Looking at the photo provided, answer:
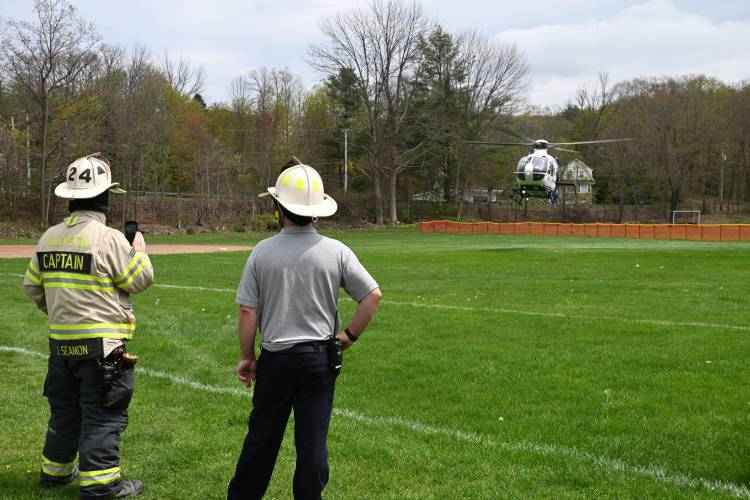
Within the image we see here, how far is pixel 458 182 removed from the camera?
75438 mm

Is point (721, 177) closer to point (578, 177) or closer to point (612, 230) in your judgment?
point (578, 177)

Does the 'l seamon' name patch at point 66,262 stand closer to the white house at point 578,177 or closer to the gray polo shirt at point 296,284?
the gray polo shirt at point 296,284

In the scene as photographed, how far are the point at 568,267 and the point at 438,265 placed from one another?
4232mm

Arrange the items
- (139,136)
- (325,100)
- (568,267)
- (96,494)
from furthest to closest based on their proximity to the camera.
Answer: (325,100) < (139,136) < (568,267) < (96,494)

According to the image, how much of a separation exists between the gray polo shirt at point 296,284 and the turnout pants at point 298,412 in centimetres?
12

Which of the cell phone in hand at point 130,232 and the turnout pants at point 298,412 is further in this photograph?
the cell phone in hand at point 130,232

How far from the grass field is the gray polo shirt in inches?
60.2

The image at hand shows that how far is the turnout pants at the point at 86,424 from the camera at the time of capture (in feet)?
15.8

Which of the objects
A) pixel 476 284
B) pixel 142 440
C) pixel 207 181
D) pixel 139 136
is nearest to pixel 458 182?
pixel 207 181

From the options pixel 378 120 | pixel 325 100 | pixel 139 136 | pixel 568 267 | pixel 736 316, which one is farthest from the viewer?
pixel 325 100

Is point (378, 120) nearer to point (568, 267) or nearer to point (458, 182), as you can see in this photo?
point (458, 182)

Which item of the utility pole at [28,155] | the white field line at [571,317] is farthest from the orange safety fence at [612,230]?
the white field line at [571,317]

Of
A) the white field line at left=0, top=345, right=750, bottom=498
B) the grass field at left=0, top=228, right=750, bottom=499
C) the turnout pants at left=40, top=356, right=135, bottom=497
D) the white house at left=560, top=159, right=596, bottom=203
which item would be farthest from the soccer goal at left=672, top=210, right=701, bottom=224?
the turnout pants at left=40, top=356, right=135, bottom=497

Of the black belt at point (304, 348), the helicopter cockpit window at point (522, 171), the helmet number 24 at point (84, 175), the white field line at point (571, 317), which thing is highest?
the helicopter cockpit window at point (522, 171)
